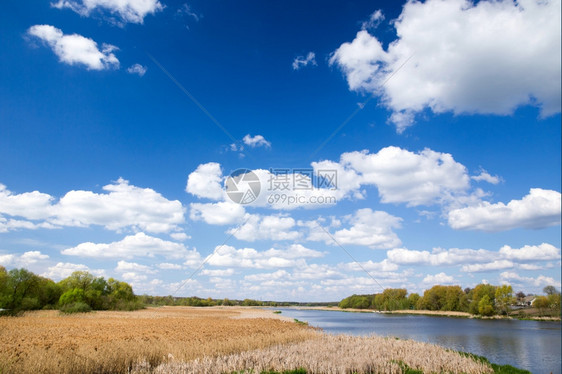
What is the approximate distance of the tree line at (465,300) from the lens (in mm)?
91562

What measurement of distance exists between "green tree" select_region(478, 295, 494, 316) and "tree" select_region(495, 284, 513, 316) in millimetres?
2468

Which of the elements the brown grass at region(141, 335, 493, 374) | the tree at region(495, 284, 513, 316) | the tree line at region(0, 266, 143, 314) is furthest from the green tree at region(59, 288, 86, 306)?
the tree at region(495, 284, 513, 316)

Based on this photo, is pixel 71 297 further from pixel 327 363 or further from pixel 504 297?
pixel 504 297

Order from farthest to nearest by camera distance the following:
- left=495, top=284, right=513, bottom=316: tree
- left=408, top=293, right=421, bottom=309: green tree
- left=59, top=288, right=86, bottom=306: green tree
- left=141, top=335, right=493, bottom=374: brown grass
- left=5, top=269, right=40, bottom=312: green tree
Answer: left=408, top=293, right=421, bottom=309: green tree → left=495, top=284, right=513, bottom=316: tree → left=59, top=288, right=86, bottom=306: green tree → left=5, top=269, right=40, bottom=312: green tree → left=141, top=335, right=493, bottom=374: brown grass

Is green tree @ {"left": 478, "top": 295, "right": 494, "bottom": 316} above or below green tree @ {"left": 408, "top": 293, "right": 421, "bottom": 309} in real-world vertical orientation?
above

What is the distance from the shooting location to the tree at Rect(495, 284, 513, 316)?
303 ft

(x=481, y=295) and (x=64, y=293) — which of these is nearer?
(x=64, y=293)

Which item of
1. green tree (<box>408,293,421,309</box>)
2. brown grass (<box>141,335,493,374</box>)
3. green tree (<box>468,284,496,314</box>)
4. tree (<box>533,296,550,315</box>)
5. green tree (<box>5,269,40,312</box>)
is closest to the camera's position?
brown grass (<box>141,335,493,374</box>)

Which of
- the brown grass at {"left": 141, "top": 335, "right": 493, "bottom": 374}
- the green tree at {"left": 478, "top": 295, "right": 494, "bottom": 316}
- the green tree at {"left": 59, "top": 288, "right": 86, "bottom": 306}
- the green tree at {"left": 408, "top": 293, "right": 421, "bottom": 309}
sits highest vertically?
the brown grass at {"left": 141, "top": 335, "right": 493, "bottom": 374}

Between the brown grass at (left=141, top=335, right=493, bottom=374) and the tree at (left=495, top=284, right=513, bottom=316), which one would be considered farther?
the tree at (left=495, top=284, right=513, bottom=316)

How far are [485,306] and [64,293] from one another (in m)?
101

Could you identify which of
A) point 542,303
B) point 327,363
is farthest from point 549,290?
point 327,363

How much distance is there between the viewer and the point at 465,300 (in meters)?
107

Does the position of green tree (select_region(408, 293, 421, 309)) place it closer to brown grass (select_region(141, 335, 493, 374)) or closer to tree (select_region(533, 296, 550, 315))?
tree (select_region(533, 296, 550, 315))
